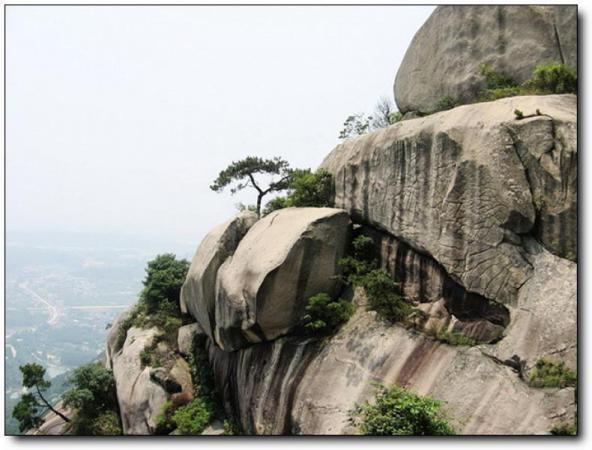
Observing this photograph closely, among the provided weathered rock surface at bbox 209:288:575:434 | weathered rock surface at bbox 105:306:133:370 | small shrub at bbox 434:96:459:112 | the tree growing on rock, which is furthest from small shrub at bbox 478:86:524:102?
the tree growing on rock

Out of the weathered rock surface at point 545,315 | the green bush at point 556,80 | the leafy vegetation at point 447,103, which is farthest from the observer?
the leafy vegetation at point 447,103

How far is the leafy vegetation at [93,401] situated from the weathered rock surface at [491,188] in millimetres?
8899

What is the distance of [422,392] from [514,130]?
442 cm

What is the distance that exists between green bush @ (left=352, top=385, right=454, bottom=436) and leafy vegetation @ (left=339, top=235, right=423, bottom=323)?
6.22 ft

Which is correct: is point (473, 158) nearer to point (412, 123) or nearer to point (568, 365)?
point (412, 123)

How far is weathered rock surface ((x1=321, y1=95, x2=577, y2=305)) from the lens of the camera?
806 cm

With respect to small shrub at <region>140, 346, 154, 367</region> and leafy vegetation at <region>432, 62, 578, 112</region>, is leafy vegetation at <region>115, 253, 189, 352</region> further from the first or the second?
leafy vegetation at <region>432, 62, 578, 112</region>

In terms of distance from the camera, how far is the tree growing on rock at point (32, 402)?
42.9ft

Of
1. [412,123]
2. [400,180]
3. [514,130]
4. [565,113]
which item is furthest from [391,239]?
[565,113]

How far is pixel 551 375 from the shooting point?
23.5ft

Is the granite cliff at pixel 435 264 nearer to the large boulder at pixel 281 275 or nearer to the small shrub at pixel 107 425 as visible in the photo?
the large boulder at pixel 281 275

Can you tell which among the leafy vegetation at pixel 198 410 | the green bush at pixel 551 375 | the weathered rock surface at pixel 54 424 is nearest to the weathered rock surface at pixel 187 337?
the leafy vegetation at pixel 198 410

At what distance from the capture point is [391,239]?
1034 centimetres

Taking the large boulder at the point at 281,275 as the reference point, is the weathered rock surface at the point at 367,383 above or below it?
below
